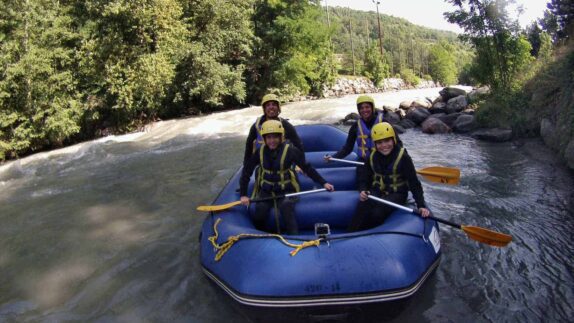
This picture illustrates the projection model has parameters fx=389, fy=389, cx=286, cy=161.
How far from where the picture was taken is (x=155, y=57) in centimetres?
1274

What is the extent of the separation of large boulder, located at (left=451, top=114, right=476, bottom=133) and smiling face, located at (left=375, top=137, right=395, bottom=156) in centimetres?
745

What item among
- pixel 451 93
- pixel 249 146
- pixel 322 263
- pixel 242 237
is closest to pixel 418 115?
pixel 451 93

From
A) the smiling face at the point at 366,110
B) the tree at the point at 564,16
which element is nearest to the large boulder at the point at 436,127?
the tree at the point at 564,16

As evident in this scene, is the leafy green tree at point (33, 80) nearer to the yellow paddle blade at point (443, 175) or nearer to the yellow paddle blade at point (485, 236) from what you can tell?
the yellow paddle blade at point (443, 175)

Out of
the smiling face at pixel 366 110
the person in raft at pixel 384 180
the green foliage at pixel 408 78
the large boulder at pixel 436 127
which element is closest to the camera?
the person in raft at pixel 384 180

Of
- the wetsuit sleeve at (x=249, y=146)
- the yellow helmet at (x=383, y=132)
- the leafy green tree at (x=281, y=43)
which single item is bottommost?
the wetsuit sleeve at (x=249, y=146)

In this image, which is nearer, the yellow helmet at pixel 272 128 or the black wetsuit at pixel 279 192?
the yellow helmet at pixel 272 128

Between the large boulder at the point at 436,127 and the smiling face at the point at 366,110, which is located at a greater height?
the smiling face at the point at 366,110

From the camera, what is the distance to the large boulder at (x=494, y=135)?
8.66m

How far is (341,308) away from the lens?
2580 millimetres

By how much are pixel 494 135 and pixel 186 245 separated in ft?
24.3

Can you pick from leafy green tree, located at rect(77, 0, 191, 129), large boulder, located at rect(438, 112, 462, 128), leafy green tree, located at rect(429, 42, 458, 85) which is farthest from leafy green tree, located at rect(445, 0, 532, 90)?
leafy green tree, located at rect(429, 42, 458, 85)

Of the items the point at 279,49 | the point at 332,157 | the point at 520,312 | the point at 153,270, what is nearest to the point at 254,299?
the point at 153,270

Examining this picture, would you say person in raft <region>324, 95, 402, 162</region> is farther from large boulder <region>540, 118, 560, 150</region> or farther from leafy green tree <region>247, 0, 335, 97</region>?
leafy green tree <region>247, 0, 335, 97</region>
